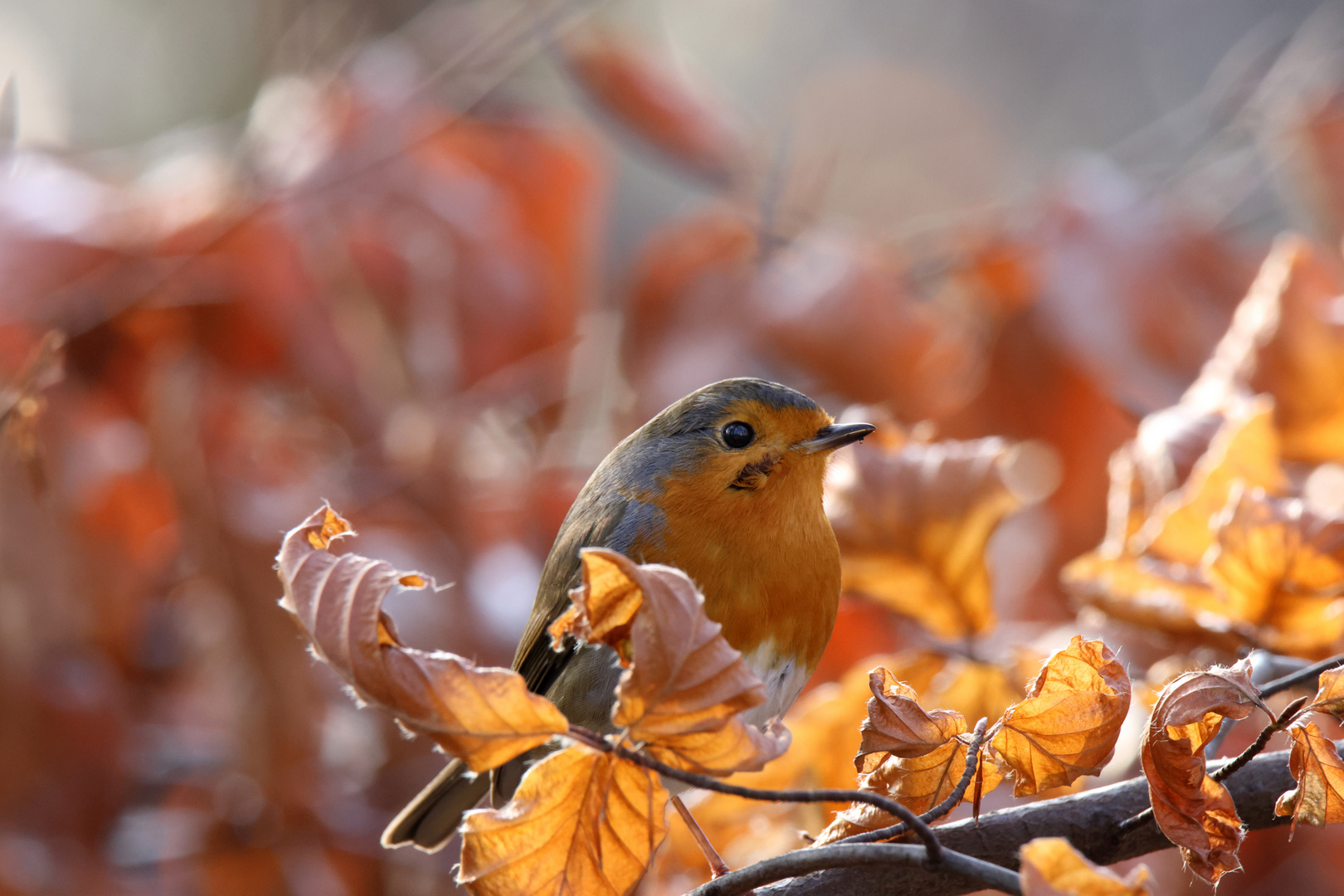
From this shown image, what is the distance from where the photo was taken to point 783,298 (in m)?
1.51

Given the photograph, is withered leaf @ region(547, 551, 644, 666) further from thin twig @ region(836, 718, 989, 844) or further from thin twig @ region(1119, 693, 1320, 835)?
thin twig @ region(1119, 693, 1320, 835)

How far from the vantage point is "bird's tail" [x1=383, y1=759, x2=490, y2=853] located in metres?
1.11

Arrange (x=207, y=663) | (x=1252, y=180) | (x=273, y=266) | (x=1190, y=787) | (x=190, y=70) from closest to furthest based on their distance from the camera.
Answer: (x=1190, y=787), (x=207, y=663), (x=273, y=266), (x=1252, y=180), (x=190, y=70)

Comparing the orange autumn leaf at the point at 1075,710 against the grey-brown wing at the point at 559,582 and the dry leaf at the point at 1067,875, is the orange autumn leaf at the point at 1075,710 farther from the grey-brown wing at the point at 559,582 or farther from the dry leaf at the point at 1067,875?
the grey-brown wing at the point at 559,582

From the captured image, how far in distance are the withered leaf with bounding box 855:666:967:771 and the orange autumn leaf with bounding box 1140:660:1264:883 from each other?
10cm

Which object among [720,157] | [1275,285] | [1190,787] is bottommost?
[1190,787]

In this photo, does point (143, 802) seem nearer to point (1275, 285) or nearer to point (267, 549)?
point (267, 549)

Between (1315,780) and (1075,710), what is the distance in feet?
0.40

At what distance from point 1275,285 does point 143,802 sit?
1.43 meters

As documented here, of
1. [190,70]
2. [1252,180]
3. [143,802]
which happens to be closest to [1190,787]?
[143,802]

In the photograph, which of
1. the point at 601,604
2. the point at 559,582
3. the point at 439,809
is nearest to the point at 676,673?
the point at 601,604

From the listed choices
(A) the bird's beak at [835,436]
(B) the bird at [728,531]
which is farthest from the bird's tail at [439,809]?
(A) the bird's beak at [835,436]

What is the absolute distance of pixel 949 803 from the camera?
55 centimetres

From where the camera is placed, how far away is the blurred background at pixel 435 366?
121 cm
